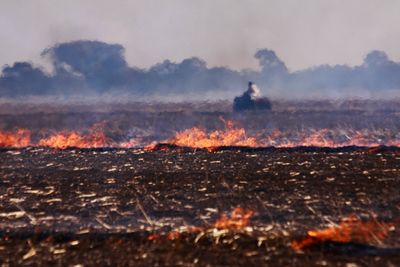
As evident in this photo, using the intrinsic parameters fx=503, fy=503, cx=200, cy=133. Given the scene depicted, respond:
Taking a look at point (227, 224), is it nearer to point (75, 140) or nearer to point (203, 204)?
point (203, 204)

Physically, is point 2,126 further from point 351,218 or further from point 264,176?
point 351,218

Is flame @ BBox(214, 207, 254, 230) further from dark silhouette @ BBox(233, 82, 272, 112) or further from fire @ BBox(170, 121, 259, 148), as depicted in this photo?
dark silhouette @ BBox(233, 82, 272, 112)

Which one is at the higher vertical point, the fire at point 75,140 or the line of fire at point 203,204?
the line of fire at point 203,204

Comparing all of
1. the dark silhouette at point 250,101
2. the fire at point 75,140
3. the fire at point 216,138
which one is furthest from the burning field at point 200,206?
the dark silhouette at point 250,101

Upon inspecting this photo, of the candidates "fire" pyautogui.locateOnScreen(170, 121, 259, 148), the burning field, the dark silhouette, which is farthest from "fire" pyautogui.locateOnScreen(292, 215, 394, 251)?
Result: the dark silhouette

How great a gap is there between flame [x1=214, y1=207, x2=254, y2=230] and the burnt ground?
0.23 m

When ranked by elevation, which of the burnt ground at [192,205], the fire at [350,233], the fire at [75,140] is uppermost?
the fire at [350,233]

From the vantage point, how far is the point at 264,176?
68.5ft

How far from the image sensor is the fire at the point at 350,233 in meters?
12.2

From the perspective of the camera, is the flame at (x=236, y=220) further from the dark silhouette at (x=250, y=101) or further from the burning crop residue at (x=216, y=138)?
the dark silhouette at (x=250, y=101)

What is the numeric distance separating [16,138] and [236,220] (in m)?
30.0

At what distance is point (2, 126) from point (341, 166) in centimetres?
3517

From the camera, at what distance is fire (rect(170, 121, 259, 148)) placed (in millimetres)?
36719

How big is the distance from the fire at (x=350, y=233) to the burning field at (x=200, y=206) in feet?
0.09
